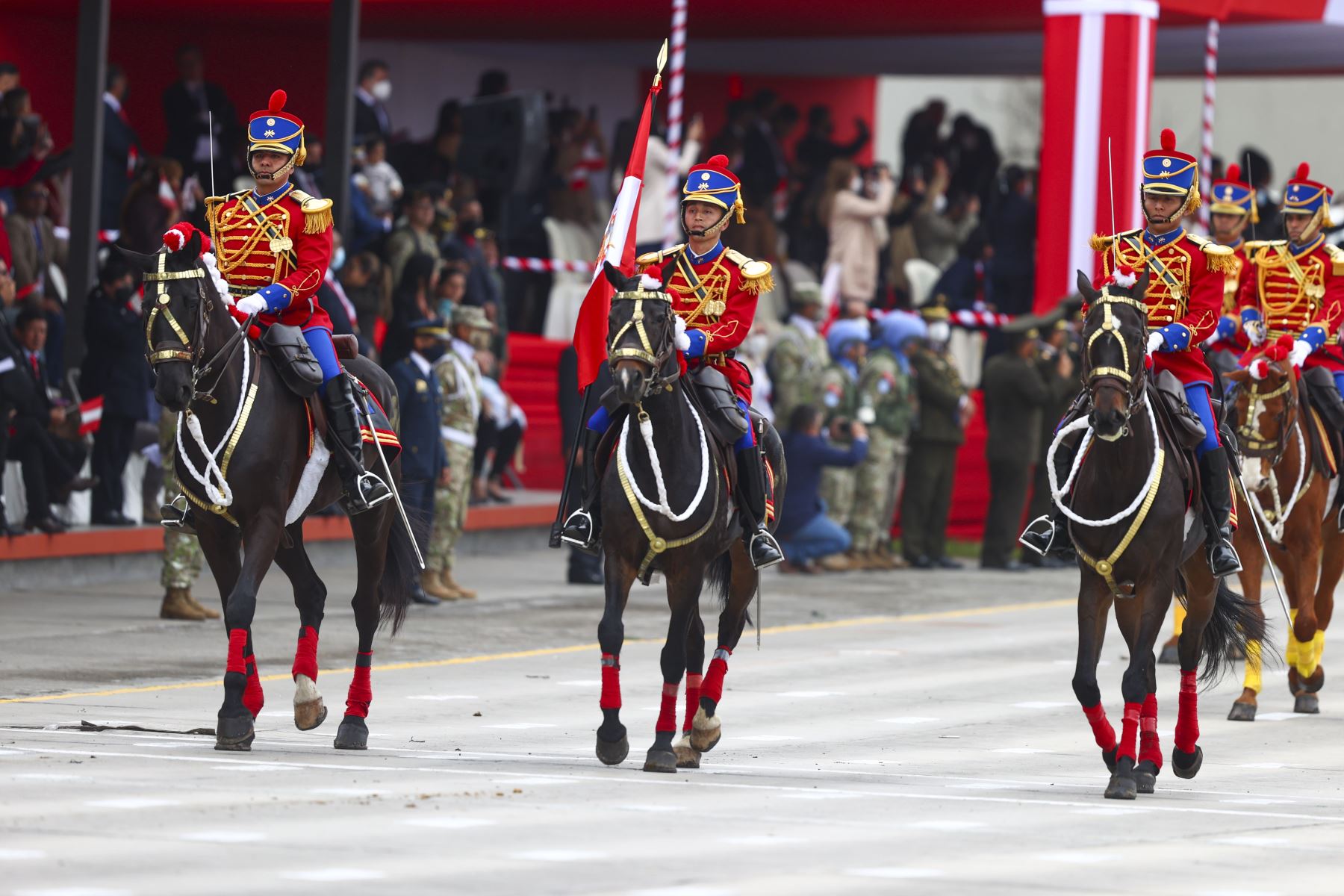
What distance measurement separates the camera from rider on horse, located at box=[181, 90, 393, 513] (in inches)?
503

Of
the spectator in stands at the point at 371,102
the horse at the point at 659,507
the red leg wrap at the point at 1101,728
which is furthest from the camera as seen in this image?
the spectator in stands at the point at 371,102

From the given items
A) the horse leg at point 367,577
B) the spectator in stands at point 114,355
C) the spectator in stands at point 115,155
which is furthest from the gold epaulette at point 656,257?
the spectator in stands at point 115,155

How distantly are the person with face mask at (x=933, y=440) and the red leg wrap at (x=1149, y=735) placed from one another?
1249 cm

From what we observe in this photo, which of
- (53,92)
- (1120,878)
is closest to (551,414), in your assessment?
(53,92)

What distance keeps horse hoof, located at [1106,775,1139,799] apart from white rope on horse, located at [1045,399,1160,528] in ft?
3.89

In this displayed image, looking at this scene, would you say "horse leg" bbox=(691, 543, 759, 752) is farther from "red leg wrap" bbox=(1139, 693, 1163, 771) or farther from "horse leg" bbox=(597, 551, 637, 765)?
"red leg wrap" bbox=(1139, 693, 1163, 771)

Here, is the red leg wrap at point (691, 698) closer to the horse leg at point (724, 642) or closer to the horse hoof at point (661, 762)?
the horse leg at point (724, 642)

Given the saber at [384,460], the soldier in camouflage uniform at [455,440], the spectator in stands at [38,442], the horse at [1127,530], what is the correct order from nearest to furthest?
the horse at [1127,530], the saber at [384,460], the spectator in stands at [38,442], the soldier in camouflage uniform at [455,440]

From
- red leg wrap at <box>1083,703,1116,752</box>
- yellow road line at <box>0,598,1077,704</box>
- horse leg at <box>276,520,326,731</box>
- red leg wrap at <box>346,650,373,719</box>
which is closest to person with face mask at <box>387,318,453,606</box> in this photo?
yellow road line at <box>0,598,1077,704</box>

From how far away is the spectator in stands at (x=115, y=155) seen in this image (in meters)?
22.6

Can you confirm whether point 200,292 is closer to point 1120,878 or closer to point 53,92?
point 1120,878

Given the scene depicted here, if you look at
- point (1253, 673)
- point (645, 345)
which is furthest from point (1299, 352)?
point (645, 345)

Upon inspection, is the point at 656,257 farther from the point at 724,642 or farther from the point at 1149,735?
the point at 1149,735

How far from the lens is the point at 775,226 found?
2964 cm
